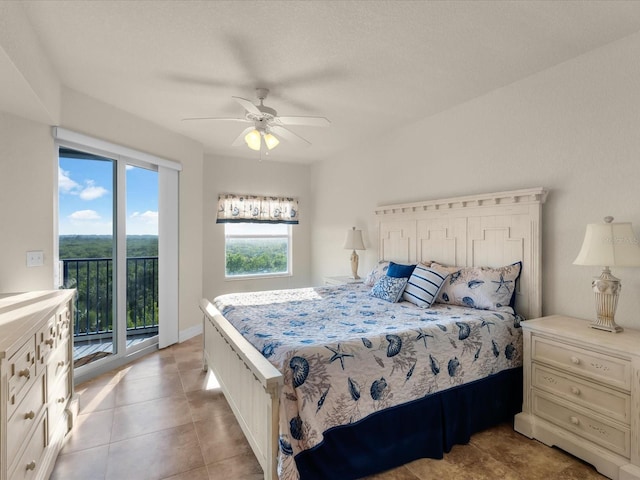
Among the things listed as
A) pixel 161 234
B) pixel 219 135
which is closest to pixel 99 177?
pixel 161 234

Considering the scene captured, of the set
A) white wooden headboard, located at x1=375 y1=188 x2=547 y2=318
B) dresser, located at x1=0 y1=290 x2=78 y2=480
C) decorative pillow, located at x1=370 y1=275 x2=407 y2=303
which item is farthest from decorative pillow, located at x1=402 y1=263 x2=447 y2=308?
dresser, located at x1=0 y1=290 x2=78 y2=480

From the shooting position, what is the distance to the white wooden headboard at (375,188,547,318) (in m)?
2.63

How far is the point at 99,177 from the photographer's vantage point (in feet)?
11.0

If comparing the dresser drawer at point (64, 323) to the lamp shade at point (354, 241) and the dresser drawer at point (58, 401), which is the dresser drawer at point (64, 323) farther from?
the lamp shade at point (354, 241)

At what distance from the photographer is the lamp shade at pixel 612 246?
1.96 meters

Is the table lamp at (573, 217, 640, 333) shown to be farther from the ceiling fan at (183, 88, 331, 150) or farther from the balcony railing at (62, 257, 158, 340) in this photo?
the balcony railing at (62, 257, 158, 340)

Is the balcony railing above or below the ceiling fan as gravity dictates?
below

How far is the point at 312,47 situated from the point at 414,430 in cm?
254

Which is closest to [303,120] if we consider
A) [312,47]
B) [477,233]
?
[312,47]

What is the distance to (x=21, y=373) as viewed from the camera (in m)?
1.45

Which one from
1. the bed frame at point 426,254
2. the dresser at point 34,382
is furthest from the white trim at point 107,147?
the bed frame at point 426,254

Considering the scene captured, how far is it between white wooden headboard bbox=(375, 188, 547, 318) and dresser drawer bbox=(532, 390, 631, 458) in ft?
2.16

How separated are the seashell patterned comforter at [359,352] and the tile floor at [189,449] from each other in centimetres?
43

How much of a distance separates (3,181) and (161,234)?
1.74 metres
